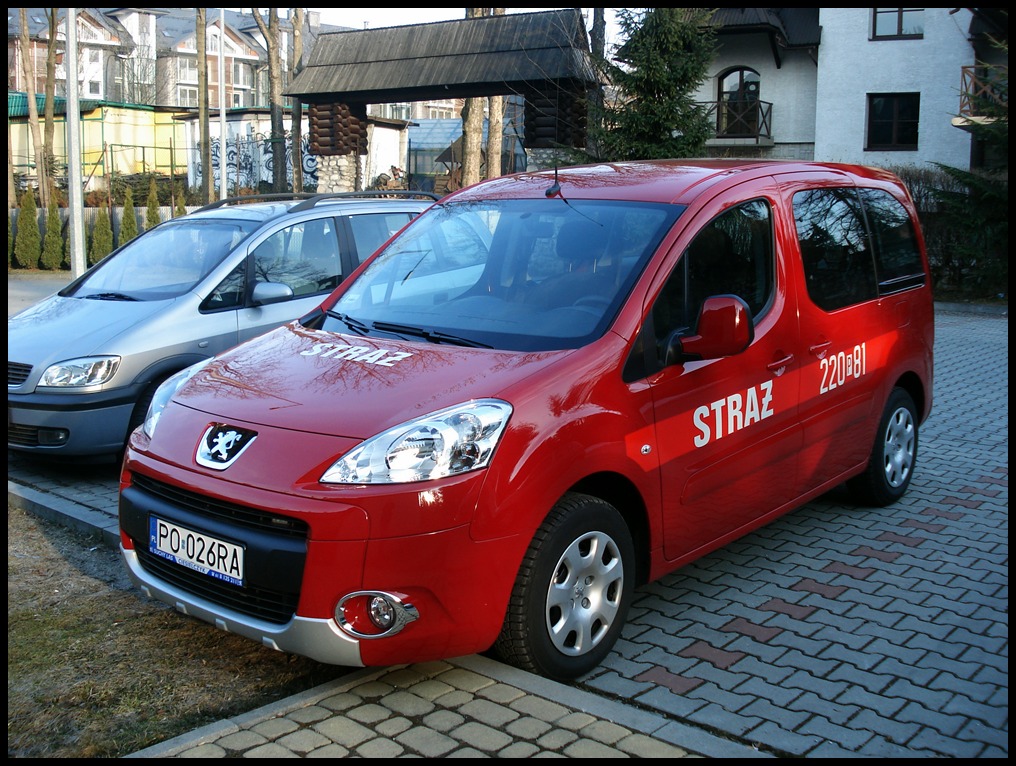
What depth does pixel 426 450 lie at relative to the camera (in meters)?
3.61

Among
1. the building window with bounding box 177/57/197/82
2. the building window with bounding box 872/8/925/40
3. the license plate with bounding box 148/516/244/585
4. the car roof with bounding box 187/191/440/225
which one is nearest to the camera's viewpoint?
the license plate with bounding box 148/516/244/585

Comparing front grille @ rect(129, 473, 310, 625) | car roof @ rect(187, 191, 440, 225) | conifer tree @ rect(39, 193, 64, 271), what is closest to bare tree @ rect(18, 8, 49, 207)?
conifer tree @ rect(39, 193, 64, 271)

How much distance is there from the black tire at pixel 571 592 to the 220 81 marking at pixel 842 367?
175cm

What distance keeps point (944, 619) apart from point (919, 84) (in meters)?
30.7

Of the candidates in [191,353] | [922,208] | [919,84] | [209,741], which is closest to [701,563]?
[209,741]

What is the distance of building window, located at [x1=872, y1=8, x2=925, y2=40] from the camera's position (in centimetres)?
3156

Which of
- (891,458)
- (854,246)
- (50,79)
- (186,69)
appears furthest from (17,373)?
(186,69)

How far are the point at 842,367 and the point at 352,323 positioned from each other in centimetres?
257

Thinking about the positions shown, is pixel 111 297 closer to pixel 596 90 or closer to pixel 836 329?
pixel 836 329

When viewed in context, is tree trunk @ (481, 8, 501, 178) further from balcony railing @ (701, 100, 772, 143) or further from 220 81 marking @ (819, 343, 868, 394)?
220 81 marking @ (819, 343, 868, 394)

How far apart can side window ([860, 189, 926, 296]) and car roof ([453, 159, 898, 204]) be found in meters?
0.45

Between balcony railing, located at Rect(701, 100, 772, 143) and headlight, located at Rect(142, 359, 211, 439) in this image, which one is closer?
headlight, located at Rect(142, 359, 211, 439)

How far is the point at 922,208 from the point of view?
19953mm

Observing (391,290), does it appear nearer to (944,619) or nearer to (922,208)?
(944,619)
